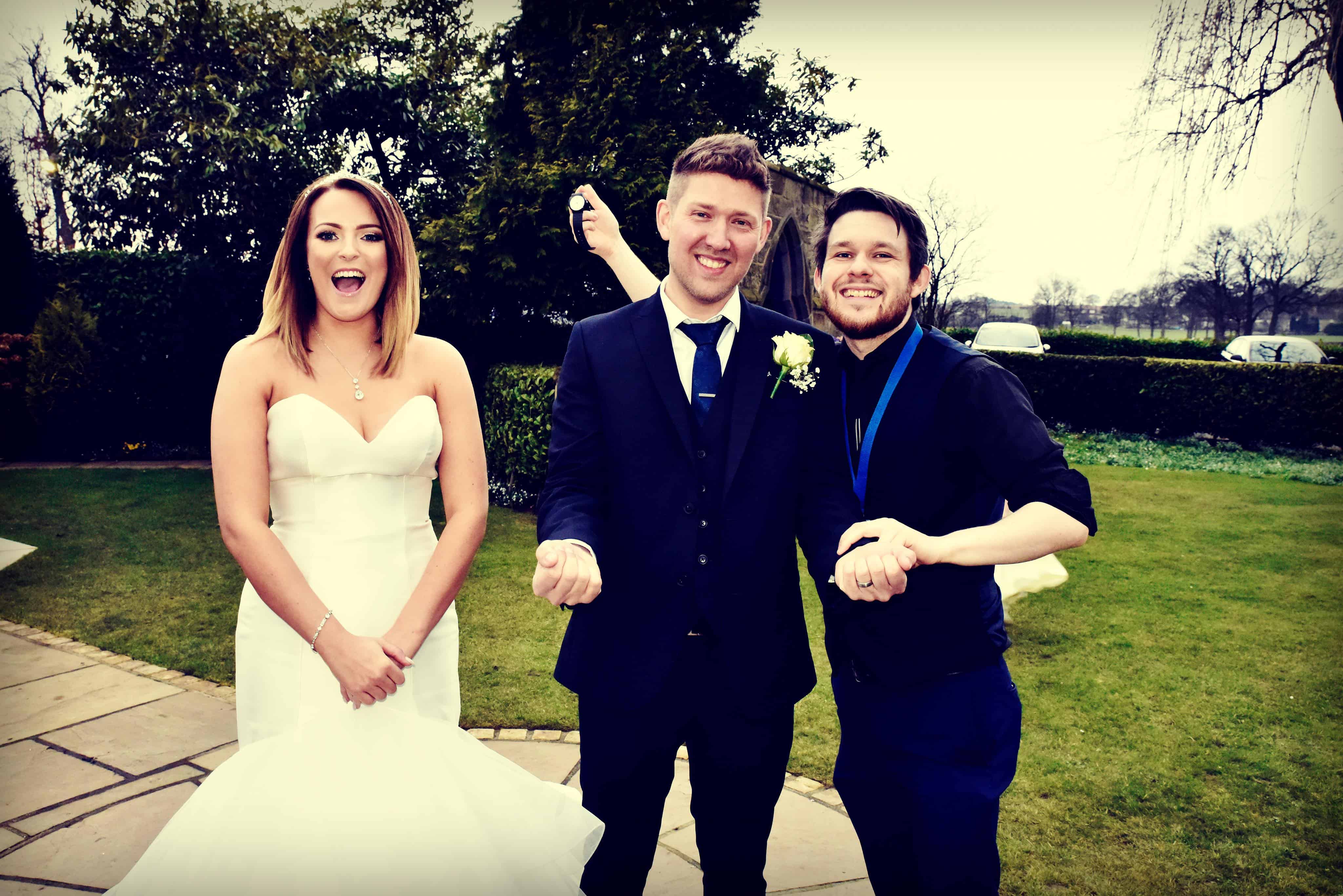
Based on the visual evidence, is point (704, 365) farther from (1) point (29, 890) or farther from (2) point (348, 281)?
(1) point (29, 890)

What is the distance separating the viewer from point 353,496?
8.35 ft

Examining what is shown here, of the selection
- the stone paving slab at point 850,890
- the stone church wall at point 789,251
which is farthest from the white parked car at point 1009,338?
the stone paving slab at point 850,890

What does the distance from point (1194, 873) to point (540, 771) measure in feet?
9.74

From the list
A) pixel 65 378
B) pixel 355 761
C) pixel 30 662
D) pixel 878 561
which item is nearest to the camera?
pixel 878 561

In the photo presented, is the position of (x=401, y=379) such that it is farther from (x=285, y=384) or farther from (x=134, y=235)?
(x=134, y=235)

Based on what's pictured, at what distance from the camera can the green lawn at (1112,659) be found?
3.66 m

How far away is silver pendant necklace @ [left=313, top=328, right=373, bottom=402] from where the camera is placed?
8.37 feet

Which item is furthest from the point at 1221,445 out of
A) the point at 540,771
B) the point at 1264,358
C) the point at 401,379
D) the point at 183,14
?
the point at 183,14

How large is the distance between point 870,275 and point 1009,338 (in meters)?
22.7

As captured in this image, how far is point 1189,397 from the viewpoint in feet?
55.6

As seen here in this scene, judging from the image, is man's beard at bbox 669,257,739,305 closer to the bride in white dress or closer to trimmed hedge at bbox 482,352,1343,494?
the bride in white dress

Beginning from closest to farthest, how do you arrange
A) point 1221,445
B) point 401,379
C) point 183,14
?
1. point 401,379
2. point 183,14
3. point 1221,445

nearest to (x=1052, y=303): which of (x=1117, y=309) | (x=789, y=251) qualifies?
(x=1117, y=309)

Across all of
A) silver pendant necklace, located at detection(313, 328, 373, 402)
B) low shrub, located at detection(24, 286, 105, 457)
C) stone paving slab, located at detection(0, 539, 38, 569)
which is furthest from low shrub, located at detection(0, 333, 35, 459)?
silver pendant necklace, located at detection(313, 328, 373, 402)
